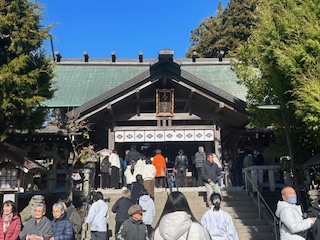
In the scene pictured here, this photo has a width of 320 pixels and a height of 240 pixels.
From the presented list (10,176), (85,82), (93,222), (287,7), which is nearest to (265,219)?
(93,222)

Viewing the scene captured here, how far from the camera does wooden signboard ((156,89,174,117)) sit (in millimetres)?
14547

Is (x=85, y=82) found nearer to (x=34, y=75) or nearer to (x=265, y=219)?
(x=34, y=75)

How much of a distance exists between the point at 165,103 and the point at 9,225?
1005cm

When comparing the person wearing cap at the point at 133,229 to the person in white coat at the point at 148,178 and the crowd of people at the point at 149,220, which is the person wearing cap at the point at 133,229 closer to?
the crowd of people at the point at 149,220

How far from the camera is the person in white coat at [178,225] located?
2.92m

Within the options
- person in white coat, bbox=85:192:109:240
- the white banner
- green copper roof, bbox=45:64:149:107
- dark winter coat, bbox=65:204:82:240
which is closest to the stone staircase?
person in white coat, bbox=85:192:109:240

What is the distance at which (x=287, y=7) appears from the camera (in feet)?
24.9

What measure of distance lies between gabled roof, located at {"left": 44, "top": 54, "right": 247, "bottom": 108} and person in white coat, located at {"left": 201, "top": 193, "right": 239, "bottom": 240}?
12573mm

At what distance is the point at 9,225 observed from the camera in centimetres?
527

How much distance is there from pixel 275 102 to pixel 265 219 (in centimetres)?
323

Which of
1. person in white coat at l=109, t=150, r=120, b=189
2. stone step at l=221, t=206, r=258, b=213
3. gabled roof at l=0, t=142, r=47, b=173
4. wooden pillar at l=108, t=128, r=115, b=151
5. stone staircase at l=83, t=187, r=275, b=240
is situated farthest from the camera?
wooden pillar at l=108, t=128, r=115, b=151

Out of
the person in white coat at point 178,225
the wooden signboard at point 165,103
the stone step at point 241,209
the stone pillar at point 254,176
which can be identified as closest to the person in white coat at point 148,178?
the stone step at point 241,209

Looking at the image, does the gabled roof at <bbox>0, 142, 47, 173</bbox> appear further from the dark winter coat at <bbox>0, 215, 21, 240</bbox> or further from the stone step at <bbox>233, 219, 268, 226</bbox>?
the stone step at <bbox>233, 219, 268, 226</bbox>

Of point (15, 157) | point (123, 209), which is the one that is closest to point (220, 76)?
point (15, 157)
